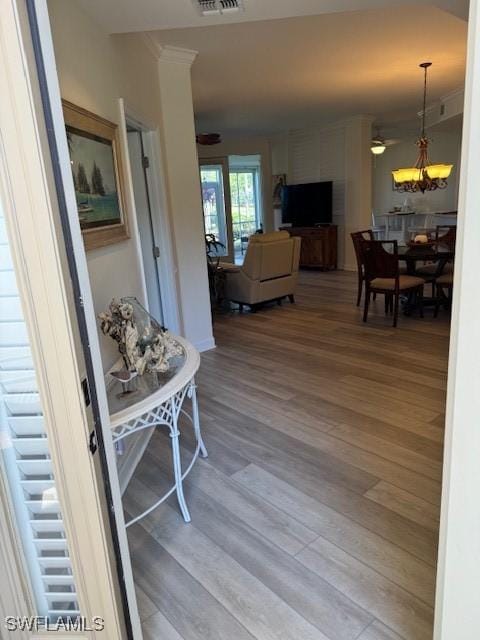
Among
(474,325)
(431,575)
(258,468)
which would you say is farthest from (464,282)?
(258,468)

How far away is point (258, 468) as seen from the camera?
2328 millimetres

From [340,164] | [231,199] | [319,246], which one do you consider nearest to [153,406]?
[319,246]

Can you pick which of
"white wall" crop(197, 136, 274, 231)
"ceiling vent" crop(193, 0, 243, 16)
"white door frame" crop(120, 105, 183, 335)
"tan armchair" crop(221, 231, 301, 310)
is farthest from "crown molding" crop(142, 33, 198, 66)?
"white wall" crop(197, 136, 274, 231)

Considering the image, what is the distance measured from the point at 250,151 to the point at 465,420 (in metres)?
8.85

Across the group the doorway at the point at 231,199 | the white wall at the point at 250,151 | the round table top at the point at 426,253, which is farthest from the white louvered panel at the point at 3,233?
the white wall at the point at 250,151

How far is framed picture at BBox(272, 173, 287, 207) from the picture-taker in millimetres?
9172

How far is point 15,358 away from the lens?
1.10 meters

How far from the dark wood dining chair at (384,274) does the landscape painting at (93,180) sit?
315 centimetres

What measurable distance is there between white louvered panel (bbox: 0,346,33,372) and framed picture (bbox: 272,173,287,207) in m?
8.67

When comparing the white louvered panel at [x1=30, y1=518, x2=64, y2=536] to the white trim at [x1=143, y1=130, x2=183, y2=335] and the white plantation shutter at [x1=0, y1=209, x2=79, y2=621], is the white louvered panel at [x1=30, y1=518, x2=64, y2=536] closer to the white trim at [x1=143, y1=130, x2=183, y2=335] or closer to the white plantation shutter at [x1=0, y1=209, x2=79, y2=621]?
the white plantation shutter at [x1=0, y1=209, x2=79, y2=621]

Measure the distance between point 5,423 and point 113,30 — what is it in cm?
232

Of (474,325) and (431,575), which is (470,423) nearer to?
(474,325)

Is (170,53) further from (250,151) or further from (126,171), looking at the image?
(250,151)

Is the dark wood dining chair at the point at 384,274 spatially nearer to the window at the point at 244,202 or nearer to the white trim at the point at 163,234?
the white trim at the point at 163,234
